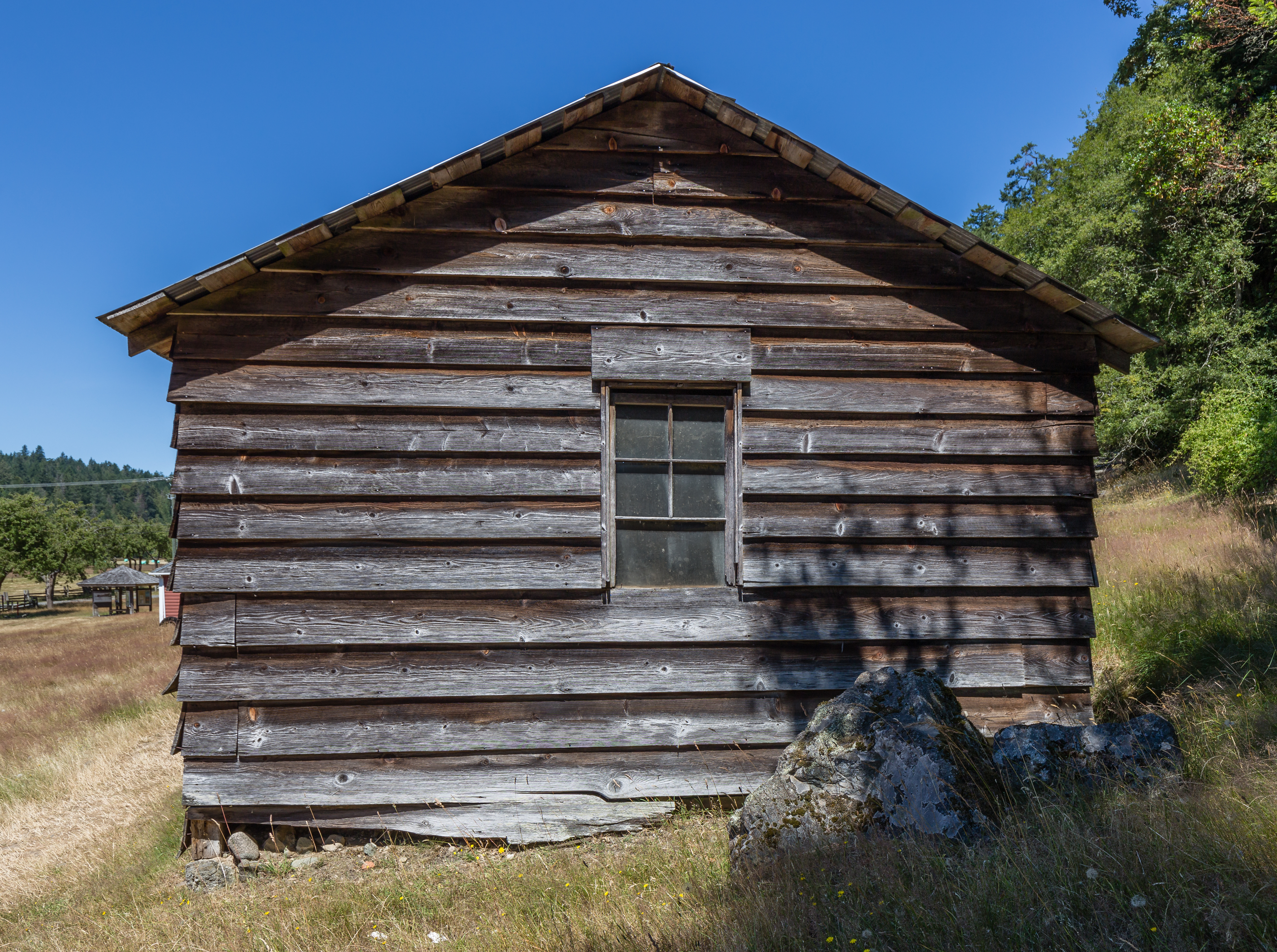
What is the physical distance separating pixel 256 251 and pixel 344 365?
2.85ft

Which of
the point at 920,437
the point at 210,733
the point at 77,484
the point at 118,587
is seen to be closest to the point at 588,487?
the point at 920,437

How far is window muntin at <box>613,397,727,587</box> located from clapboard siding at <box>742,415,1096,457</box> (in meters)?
0.37

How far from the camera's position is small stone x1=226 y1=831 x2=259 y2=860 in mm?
4617

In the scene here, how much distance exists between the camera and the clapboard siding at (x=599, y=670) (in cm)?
471

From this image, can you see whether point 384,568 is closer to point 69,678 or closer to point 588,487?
point 588,487

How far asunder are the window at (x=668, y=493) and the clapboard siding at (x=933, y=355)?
0.52 m

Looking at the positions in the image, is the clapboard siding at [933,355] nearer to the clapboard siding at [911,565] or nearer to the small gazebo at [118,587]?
the clapboard siding at [911,565]

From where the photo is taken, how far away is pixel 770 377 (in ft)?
16.9

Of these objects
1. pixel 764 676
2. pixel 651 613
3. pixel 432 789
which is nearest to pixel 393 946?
pixel 432 789

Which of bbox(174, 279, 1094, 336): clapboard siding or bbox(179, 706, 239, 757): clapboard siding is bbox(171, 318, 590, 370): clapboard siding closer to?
bbox(174, 279, 1094, 336): clapboard siding

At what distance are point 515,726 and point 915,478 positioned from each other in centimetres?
332

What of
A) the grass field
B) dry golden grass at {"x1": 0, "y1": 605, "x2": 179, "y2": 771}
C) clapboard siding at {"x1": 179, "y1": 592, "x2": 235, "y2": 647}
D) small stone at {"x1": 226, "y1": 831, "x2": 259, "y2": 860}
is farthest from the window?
dry golden grass at {"x1": 0, "y1": 605, "x2": 179, "y2": 771}

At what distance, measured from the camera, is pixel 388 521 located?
4.80 metres

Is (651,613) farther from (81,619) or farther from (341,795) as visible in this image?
(81,619)
